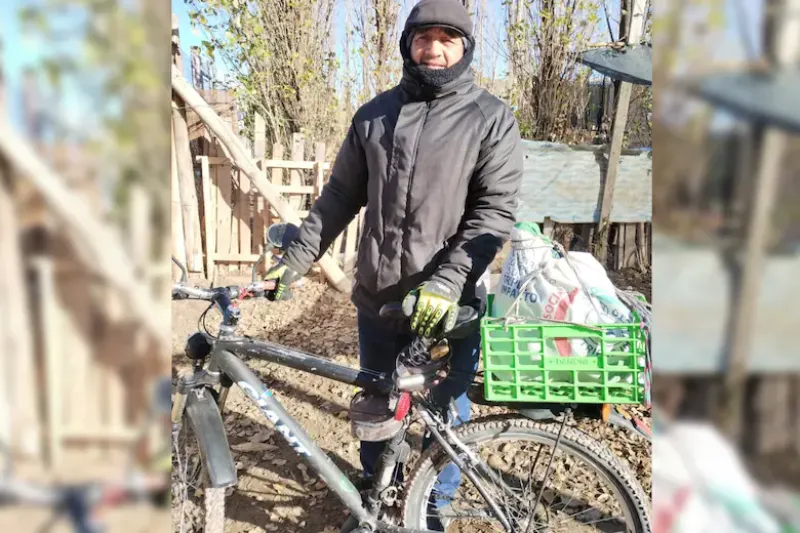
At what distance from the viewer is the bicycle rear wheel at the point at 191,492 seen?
180cm

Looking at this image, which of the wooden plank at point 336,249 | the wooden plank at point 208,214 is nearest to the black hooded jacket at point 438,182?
the wooden plank at point 336,249

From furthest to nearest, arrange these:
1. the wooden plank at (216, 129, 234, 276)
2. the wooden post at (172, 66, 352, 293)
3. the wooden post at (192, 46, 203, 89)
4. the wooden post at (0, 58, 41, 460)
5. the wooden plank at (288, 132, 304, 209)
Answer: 1. the wooden post at (192, 46, 203, 89)
2. the wooden plank at (288, 132, 304, 209)
3. the wooden plank at (216, 129, 234, 276)
4. the wooden post at (172, 66, 352, 293)
5. the wooden post at (0, 58, 41, 460)

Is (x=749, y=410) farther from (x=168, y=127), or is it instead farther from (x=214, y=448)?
(x=214, y=448)

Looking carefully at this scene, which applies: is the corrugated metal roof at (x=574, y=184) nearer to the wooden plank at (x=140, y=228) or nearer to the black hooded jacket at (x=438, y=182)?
the black hooded jacket at (x=438, y=182)

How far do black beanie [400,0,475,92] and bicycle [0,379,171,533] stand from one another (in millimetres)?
1489

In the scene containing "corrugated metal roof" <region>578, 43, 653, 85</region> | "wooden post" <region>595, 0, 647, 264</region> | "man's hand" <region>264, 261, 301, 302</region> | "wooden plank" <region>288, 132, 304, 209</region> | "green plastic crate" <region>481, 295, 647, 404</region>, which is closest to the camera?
"green plastic crate" <region>481, 295, 647, 404</region>

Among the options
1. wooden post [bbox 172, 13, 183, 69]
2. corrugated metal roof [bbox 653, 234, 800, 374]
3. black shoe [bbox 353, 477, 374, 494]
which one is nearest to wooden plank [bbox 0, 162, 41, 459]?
corrugated metal roof [bbox 653, 234, 800, 374]

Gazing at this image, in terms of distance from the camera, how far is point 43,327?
374mm

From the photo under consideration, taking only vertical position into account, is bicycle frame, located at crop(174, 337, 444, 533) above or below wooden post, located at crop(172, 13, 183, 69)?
below

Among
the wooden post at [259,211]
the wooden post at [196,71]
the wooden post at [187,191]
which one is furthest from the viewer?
the wooden post at [196,71]

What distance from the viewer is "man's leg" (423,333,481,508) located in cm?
194

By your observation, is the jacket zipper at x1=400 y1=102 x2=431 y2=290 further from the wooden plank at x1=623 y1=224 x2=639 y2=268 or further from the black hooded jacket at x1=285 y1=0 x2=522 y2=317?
the wooden plank at x1=623 y1=224 x2=639 y2=268

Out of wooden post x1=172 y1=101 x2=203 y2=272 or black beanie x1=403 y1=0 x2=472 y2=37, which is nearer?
black beanie x1=403 y1=0 x2=472 y2=37

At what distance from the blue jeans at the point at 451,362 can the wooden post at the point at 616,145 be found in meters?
4.43
